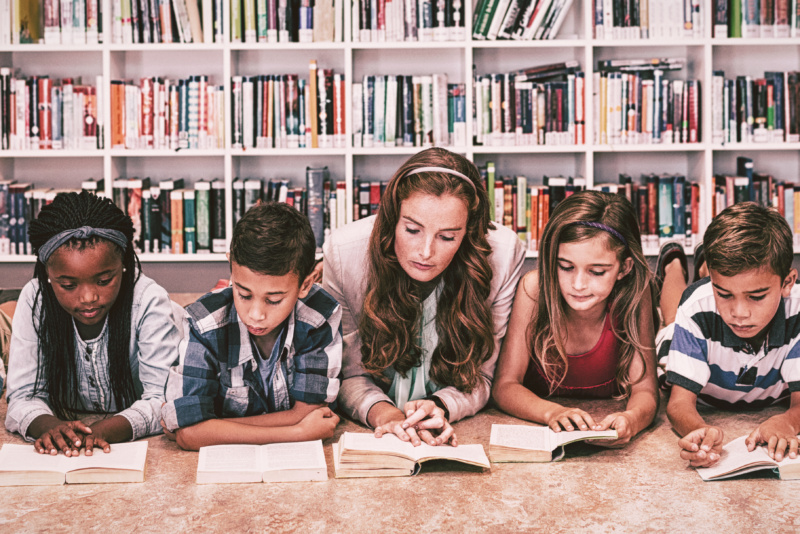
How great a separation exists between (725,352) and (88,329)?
4.60 feet

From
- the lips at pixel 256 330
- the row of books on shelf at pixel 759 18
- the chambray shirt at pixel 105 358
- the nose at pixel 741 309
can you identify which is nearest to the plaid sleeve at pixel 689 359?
the nose at pixel 741 309

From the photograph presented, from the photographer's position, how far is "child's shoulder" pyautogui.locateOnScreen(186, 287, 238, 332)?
1.64 metres

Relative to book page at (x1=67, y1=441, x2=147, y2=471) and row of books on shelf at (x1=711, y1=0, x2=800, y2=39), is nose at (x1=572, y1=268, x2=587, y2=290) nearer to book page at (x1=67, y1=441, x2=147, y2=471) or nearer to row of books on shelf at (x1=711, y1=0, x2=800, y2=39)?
book page at (x1=67, y1=441, x2=147, y2=471)

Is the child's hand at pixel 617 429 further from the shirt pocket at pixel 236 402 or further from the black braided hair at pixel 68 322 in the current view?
the black braided hair at pixel 68 322

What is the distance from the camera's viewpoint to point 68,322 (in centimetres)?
177

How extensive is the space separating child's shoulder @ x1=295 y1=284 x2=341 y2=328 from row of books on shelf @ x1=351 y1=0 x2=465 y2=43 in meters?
1.98

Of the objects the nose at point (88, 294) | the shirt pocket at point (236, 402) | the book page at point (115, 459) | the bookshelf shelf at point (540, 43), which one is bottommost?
the book page at point (115, 459)

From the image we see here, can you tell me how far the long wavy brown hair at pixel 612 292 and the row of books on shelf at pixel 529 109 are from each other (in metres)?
1.72

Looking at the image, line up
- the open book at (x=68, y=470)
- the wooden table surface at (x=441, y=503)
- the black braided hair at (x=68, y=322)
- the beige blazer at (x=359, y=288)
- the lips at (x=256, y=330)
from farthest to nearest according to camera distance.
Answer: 1. the beige blazer at (x=359, y=288)
2. the black braided hair at (x=68, y=322)
3. the lips at (x=256, y=330)
4. the open book at (x=68, y=470)
5. the wooden table surface at (x=441, y=503)

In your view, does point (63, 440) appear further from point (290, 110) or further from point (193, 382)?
point (290, 110)

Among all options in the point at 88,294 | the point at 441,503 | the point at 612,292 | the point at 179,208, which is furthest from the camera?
the point at 179,208

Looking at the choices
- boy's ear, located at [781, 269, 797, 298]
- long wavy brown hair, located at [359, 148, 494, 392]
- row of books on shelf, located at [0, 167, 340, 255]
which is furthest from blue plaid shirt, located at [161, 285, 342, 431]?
row of books on shelf, located at [0, 167, 340, 255]

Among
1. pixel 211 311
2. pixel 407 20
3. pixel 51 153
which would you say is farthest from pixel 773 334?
pixel 51 153

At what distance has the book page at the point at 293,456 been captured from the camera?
144 cm
